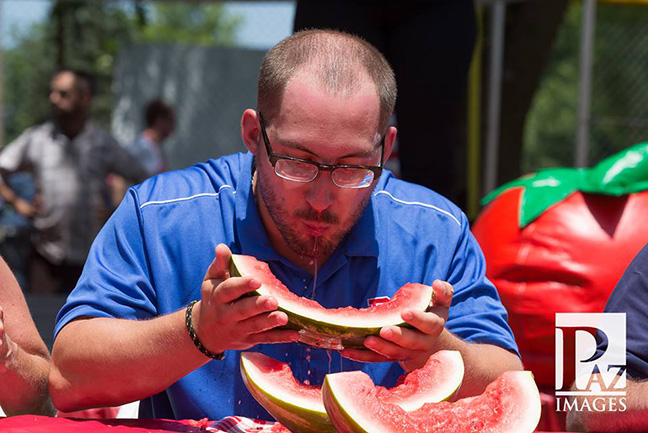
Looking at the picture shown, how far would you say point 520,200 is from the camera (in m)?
3.84

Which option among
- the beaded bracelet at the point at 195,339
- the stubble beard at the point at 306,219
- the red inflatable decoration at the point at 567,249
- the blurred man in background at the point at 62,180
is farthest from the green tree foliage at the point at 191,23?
the beaded bracelet at the point at 195,339

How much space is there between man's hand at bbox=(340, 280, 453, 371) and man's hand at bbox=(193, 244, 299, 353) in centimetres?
17

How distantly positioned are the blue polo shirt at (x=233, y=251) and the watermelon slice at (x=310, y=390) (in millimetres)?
402

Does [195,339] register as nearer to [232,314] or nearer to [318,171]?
[232,314]

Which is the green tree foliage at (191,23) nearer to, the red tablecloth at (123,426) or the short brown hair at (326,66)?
the short brown hair at (326,66)

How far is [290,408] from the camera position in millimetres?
1798

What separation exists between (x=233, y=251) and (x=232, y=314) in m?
0.63

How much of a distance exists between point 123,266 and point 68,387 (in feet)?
1.12

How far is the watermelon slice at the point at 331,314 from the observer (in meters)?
1.89

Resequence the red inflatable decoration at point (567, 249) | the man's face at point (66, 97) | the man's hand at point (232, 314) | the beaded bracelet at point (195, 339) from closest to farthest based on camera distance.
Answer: the man's hand at point (232, 314) → the beaded bracelet at point (195, 339) → the red inflatable decoration at point (567, 249) → the man's face at point (66, 97)

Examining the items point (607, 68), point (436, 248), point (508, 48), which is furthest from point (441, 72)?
point (607, 68)

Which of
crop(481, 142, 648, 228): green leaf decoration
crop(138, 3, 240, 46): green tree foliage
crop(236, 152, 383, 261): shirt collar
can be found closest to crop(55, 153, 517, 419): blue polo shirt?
crop(236, 152, 383, 261): shirt collar

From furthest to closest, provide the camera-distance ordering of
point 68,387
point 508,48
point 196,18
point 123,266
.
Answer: point 196,18 → point 508,48 → point 123,266 → point 68,387

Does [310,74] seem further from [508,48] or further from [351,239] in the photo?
[508,48]
